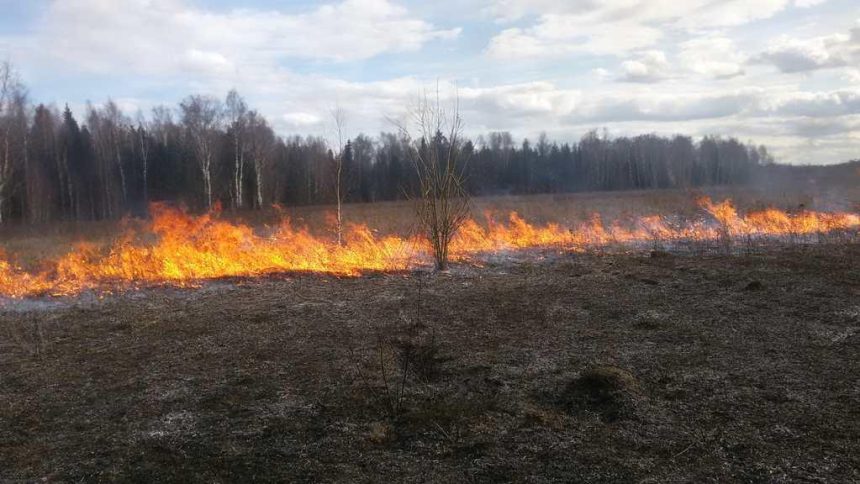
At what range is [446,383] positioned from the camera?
586 centimetres

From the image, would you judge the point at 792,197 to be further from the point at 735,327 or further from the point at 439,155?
the point at 735,327

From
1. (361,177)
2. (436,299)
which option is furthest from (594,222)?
(361,177)

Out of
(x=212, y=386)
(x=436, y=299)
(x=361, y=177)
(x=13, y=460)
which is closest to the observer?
(x=13, y=460)

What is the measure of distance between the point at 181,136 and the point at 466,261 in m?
42.7

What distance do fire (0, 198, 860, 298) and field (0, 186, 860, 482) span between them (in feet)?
5.35

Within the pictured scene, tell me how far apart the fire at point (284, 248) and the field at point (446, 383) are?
1.63m

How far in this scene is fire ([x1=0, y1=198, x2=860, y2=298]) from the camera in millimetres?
12328

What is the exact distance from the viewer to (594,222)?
2191cm

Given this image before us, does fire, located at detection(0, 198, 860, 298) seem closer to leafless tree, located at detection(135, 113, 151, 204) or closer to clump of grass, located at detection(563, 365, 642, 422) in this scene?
clump of grass, located at detection(563, 365, 642, 422)

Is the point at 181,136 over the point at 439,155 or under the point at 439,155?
over

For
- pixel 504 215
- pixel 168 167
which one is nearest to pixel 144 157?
pixel 168 167

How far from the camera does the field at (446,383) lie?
165 inches

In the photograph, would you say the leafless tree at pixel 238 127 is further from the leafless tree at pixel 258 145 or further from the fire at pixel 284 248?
the fire at pixel 284 248

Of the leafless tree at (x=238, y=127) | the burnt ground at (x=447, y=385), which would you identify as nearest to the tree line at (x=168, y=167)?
the leafless tree at (x=238, y=127)
